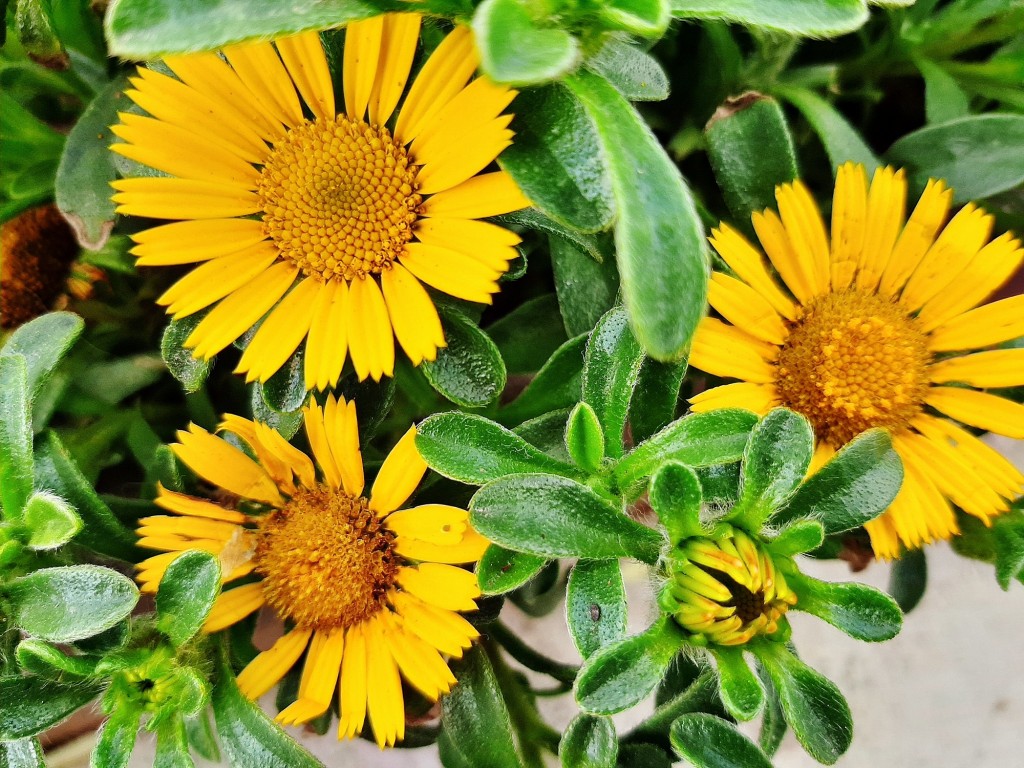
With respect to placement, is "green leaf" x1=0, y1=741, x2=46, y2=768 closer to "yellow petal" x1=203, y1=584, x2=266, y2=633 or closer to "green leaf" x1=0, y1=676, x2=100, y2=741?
"green leaf" x1=0, y1=676, x2=100, y2=741

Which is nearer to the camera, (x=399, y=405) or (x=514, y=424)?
(x=514, y=424)

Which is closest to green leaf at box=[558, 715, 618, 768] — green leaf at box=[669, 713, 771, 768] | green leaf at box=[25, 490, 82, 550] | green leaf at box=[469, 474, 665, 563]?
green leaf at box=[669, 713, 771, 768]

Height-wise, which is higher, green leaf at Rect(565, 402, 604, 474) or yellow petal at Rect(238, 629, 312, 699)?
green leaf at Rect(565, 402, 604, 474)

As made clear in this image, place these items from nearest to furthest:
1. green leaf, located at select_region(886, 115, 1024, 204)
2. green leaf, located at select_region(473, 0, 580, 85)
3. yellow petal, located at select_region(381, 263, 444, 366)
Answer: green leaf, located at select_region(473, 0, 580, 85)
yellow petal, located at select_region(381, 263, 444, 366)
green leaf, located at select_region(886, 115, 1024, 204)

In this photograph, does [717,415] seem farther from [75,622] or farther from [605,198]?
[75,622]

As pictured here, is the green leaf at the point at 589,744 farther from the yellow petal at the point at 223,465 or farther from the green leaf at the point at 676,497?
the yellow petal at the point at 223,465

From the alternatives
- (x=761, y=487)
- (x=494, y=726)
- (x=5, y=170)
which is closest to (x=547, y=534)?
(x=761, y=487)

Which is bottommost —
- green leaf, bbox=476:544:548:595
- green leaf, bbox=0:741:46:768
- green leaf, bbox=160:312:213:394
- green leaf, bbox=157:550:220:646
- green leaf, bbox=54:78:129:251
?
green leaf, bbox=0:741:46:768
